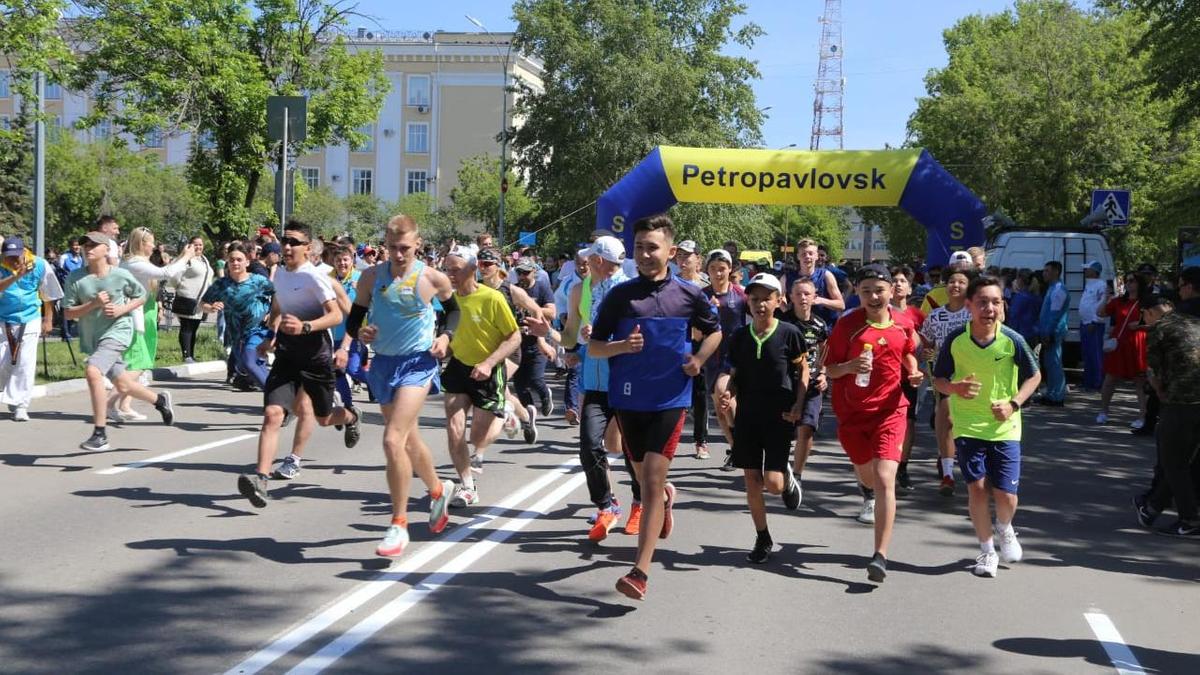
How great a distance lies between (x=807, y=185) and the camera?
1962 cm

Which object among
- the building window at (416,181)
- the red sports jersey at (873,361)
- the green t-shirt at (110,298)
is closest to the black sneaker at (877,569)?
the red sports jersey at (873,361)

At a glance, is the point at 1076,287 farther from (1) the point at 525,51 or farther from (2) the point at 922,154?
(1) the point at 525,51

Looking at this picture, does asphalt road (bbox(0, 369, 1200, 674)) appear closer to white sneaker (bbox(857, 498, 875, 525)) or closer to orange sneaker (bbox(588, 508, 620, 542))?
A: orange sneaker (bbox(588, 508, 620, 542))

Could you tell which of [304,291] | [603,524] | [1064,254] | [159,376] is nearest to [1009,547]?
[603,524]

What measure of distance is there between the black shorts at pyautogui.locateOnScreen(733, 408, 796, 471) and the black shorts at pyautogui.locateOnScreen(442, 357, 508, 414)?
209 centimetres

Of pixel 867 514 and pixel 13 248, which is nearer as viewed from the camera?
pixel 867 514

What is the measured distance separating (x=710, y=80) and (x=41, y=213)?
112 feet

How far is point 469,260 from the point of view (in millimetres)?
8844

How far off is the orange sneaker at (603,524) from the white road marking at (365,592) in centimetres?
77

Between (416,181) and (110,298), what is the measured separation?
80338 millimetres

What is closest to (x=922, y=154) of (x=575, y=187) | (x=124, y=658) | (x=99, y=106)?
(x=124, y=658)

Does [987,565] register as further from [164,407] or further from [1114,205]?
[1114,205]

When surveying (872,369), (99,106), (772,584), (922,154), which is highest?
(99,106)

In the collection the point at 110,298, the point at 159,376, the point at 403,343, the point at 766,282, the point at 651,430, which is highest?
the point at 766,282
